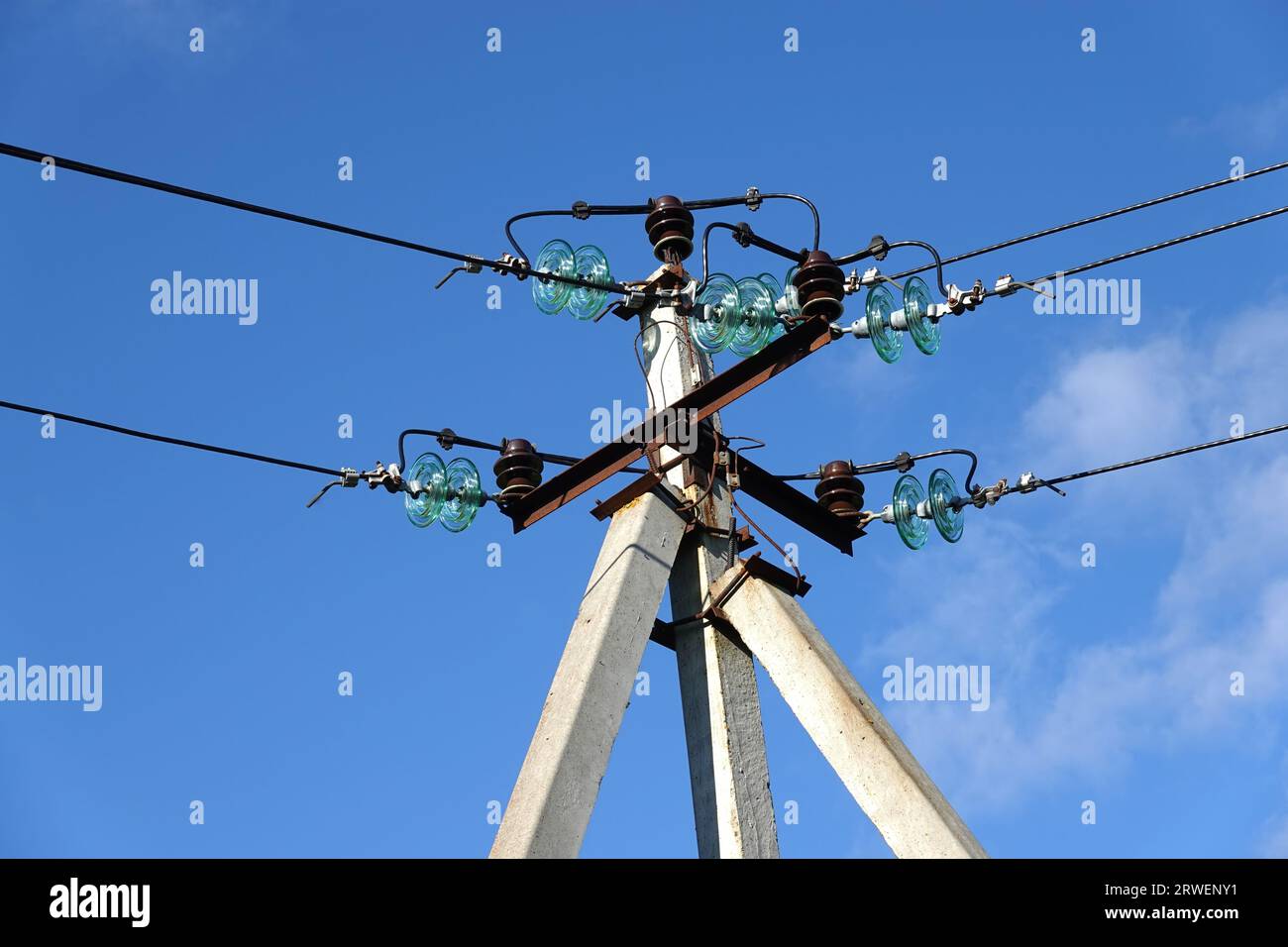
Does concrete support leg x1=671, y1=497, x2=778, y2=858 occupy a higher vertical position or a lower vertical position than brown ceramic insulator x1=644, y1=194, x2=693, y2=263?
lower

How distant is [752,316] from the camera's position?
362 inches

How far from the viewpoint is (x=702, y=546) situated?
845 centimetres

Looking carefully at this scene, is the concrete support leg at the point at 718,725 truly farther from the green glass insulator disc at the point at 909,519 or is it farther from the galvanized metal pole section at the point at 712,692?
the green glass insulator disc at the point at 909,519

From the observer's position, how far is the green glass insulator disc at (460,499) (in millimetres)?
9203

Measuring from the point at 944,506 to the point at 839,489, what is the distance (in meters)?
0.56

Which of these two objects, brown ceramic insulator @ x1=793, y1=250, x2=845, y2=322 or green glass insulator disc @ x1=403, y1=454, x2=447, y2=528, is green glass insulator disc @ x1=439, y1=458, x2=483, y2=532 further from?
brown ceramic insulator @ x1=793, y1=250, x2=845, y2=322

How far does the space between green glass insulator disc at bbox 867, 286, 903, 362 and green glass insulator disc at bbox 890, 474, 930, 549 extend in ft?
2.65

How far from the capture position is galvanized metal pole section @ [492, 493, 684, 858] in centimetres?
682

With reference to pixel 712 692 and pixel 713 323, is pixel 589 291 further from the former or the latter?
pixel 712 692

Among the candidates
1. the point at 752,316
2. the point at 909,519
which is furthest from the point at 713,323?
the point at 909,519

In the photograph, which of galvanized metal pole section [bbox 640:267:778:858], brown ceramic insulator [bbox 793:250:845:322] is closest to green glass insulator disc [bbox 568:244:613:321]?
galvanized metal pole section [bbox 640:267:778:858]
